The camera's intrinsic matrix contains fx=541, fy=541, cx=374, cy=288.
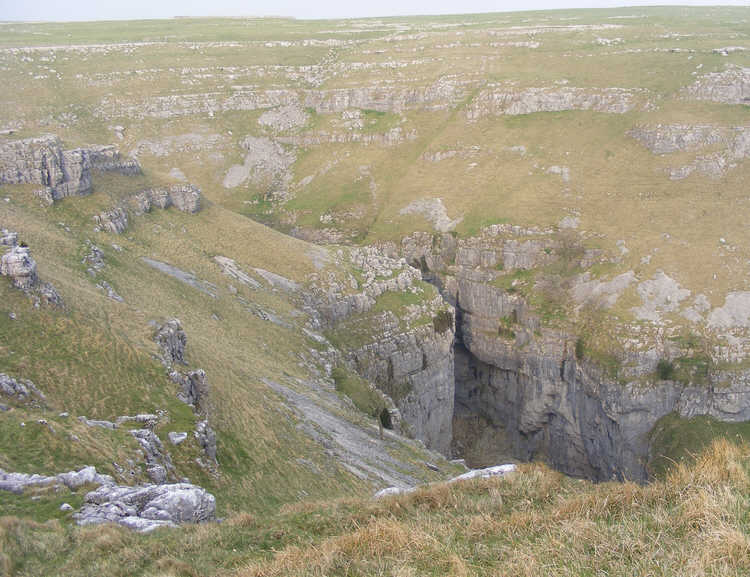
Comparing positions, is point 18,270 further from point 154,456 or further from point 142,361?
point 154,456

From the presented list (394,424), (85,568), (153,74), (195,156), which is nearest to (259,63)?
(153,74)

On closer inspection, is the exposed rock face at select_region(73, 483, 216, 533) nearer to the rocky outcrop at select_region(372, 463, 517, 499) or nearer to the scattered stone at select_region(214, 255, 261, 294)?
the rocky outcrop at select_region(372, 463, 517, 499)

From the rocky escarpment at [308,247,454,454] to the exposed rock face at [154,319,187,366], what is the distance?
23.5m

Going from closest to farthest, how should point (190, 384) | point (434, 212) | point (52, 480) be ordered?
point (52, 480) < point (190, 384) < point (434, 212)

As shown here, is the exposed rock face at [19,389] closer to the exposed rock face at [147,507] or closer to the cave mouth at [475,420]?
the exposed rock face at [147,507]

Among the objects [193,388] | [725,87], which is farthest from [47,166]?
[725,87]

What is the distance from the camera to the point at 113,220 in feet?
159

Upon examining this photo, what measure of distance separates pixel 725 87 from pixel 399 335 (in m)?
70.1

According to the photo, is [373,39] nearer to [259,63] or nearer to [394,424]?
[259,63]

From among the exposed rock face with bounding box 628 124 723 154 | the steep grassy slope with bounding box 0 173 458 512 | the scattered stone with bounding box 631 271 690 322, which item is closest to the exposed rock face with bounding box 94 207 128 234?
the steep grassy slope with bounding box 0 173 458 512

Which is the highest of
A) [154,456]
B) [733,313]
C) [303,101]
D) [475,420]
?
[303,101]

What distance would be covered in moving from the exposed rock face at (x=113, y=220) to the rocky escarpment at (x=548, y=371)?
1674 inches

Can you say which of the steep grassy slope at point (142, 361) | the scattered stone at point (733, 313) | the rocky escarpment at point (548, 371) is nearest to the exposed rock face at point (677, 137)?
the rocky escarpment at point (548, 371)

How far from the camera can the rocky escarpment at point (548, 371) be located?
196 feet
